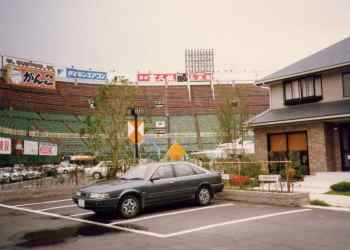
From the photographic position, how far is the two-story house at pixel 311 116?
60.6 ft

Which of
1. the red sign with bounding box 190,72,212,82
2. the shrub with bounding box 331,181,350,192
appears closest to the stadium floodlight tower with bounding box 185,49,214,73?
the red sign with bounding box 190,72,212,82

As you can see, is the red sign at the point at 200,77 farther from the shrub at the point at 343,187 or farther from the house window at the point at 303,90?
the shrub at the point at 343,187

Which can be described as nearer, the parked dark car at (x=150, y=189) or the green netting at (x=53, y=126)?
the parked dark car at (x=150, y=189)

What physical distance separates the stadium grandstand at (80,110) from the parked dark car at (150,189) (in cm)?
3278

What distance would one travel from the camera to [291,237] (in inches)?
299

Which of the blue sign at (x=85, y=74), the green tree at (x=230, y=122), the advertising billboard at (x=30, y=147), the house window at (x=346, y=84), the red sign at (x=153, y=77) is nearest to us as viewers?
the advertising billboard at (x=30, y=147)

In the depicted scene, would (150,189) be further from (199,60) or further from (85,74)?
(199,60)

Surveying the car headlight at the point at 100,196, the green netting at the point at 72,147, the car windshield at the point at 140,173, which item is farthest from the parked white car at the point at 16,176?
the green netting at the point at 72,147

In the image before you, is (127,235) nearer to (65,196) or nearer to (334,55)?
(65,196)

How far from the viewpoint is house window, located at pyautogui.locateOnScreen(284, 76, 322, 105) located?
20328 millimetres

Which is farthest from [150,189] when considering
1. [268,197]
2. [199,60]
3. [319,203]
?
[199,60]

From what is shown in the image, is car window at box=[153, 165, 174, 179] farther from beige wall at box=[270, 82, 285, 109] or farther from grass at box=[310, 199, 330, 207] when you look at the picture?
beige wall at box=[270, 82, 285, 109]

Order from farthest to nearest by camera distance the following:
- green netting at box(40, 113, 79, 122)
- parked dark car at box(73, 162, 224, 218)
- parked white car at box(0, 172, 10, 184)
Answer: green netting at box(40, 113, 79, 122) → parked white car at box(0, 172, 10, 184) → parked dark car at box(73, 162, 224, 218)

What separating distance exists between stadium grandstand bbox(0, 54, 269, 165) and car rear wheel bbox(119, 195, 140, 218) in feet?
111
